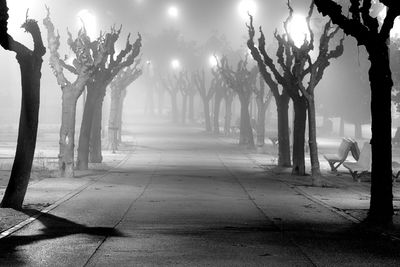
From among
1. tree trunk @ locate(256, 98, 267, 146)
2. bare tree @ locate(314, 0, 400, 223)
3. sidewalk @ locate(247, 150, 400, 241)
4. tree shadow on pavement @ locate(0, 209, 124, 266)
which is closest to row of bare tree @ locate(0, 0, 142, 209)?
tree shadow on pavement @ locate(0, 209, 124, 266)

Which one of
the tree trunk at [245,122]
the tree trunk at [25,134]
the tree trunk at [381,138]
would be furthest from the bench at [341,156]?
the tree trunk at [245,122]

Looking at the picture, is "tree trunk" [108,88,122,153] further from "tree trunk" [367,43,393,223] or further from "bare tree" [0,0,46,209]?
"tree trunk" [367,43,393,223]

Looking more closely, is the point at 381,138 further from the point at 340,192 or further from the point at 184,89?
the point at 184,89

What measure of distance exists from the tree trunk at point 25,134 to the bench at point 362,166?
11123mm

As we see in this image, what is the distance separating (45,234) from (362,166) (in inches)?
541

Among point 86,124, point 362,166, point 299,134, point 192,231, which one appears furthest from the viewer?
point 86,124

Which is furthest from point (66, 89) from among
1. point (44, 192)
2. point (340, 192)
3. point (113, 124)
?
point (113, 124)

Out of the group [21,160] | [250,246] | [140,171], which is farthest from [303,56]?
[250,246]

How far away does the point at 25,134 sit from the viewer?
12367 mm

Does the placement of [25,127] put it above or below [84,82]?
below

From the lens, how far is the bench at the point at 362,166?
20000 millimetres

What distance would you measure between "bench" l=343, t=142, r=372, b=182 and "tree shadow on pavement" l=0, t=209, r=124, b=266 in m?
11.3

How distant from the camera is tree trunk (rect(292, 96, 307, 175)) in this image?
70.3 ft

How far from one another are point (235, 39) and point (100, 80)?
8984 centimetres
